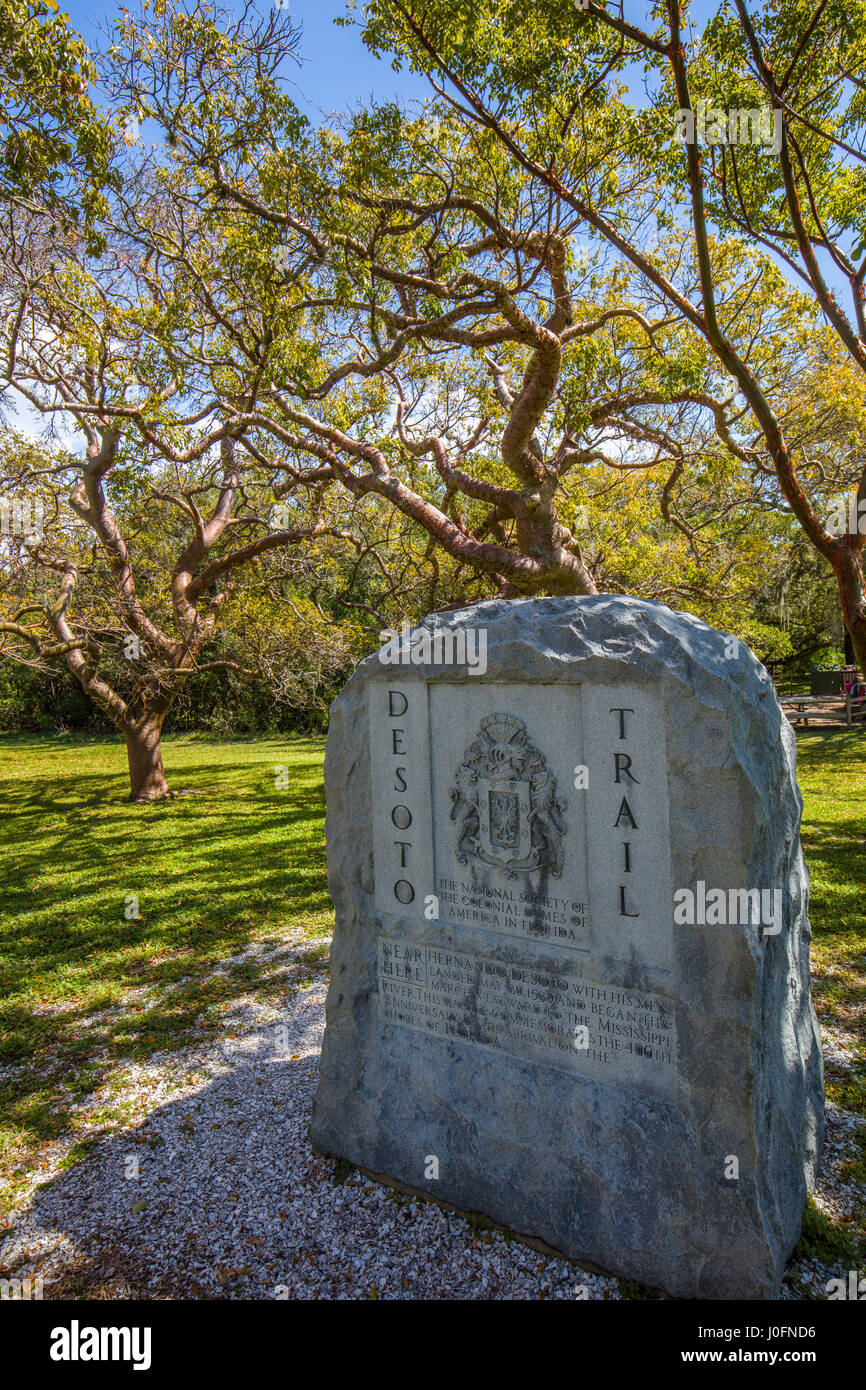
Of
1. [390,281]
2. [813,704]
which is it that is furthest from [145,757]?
[813,704]

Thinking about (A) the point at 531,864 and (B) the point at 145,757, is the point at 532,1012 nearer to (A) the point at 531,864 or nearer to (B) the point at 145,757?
(A) the point at 531,864

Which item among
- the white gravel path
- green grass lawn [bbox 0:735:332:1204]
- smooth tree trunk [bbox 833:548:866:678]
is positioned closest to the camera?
the white gravel path

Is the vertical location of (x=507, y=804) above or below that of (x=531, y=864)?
above

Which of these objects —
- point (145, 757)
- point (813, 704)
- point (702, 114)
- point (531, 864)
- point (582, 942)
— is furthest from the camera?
A: point (813, 704)

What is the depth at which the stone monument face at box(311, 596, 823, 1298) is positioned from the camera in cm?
298

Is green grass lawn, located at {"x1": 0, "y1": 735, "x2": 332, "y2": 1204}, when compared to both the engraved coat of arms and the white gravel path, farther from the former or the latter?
the engraved coat of arms

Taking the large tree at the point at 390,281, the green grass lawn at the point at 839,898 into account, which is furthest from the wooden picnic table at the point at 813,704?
the large tree at the point at 390,281

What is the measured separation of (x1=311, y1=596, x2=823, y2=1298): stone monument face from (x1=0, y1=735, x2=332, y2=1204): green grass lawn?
187 centimetres

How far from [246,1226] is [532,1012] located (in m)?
1.59

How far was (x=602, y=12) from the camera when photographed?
18.2 ft

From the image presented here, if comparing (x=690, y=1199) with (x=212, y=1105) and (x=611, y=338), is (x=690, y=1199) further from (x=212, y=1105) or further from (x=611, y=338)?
(x=611, y=338)

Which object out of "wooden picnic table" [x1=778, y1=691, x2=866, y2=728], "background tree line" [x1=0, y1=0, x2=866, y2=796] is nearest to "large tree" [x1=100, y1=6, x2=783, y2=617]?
"background tree line" [x1=0, y1=0, x2=866, y2=796]

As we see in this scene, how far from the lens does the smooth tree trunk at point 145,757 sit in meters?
13.1

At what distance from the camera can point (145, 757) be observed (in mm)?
13422
